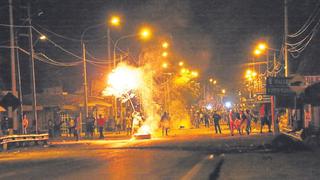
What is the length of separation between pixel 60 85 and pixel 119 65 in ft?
71.3

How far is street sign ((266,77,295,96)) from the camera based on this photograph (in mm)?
29984

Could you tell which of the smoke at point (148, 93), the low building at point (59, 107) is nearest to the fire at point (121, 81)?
the low building at point (59, 107)

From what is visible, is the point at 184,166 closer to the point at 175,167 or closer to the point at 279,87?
the point at 175,167

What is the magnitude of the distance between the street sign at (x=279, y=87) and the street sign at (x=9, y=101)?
586 inches

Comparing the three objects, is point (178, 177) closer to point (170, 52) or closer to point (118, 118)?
point (118, 118)

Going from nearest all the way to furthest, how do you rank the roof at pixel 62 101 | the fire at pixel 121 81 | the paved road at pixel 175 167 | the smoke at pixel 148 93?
the paved road at pixel 175 167 < the fire at pixel 121 81 < the roof at pixel 62 101 < the smoke at pixel 148 93

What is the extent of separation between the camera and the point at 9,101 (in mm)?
32875

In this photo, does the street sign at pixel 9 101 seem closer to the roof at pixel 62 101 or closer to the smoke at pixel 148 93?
the roof at pixel 62 101

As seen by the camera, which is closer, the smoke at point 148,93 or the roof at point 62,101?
the roof at point 62,101

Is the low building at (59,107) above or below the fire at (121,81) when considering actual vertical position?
below

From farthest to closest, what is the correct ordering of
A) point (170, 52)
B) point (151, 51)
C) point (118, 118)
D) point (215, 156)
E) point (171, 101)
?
1. point (170, 52)
2. point (171, 101)
3. point (151, 51)
4. point (118, 118)
5. point (215, 156)

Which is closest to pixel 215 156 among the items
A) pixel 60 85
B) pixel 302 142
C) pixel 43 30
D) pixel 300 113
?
pixel 302 142

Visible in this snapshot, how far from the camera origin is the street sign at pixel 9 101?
32.7 m

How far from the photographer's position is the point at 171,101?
79.4 m
